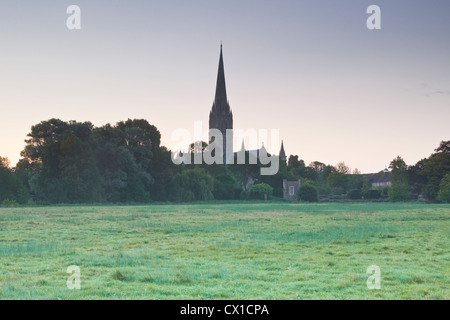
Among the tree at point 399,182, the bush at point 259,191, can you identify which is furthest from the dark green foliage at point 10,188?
the tree at point 399,182

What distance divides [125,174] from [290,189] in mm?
48501

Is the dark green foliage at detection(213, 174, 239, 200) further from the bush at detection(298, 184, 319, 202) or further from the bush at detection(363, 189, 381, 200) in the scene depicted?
the bush at detection(363, 189, 381, 200)

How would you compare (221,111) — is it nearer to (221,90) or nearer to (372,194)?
(221,90)

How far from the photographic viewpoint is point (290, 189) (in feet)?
349

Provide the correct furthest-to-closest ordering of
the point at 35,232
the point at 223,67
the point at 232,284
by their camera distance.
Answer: the point at 223,67, the point at 35,232, the point at 232,284

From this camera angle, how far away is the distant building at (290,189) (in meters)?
105

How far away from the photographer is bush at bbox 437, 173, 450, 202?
253ft

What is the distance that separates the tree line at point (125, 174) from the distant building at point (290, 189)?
1.35 meters

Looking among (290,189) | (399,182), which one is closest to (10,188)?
(290,189)

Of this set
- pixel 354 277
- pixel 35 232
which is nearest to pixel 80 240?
pixel 35 232

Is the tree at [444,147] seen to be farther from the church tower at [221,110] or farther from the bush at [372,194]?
the church tower at [221,110]
